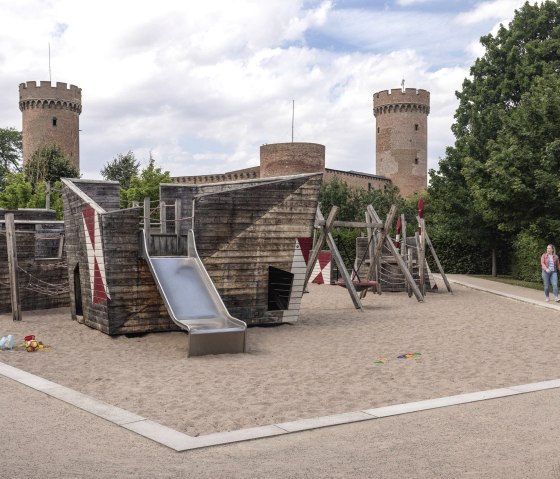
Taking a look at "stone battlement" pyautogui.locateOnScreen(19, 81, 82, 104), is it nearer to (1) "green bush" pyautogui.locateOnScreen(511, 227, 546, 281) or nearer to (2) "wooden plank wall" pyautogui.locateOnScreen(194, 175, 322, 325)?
(1) "green bush" pyautogui.locateOnScreen(511, 227, 546, 281)

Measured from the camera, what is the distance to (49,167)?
49.1 m

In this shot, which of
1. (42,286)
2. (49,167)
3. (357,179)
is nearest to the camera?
(42,286)

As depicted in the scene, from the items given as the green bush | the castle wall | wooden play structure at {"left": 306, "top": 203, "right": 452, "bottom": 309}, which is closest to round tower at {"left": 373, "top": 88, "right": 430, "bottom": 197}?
the castle wall

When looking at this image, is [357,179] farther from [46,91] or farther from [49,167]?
[46,91]

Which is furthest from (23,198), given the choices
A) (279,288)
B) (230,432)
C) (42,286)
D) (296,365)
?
(230,432)

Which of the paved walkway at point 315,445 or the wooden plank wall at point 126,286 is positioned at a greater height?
the wooden plank wall at point 126,286

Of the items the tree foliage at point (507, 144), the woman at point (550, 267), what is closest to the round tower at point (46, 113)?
the tree foliage at point (507, 144)

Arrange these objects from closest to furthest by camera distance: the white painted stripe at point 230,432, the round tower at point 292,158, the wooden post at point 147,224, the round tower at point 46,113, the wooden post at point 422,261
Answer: the white painted stripe at point 230,432
the wooden post at point 147,224
the wooden post at point 422,261
the round tower at point 292,158
the round tower at point 46,113

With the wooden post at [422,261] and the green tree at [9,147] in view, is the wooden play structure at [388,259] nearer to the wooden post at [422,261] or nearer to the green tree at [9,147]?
the wooden post at [422,261]

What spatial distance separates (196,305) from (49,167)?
4049 centimetres

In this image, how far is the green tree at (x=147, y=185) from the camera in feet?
134

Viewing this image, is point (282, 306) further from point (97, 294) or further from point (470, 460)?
point (470, 460)

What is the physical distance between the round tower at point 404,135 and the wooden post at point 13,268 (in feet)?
203

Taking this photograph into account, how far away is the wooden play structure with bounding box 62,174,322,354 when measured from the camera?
497 inches
